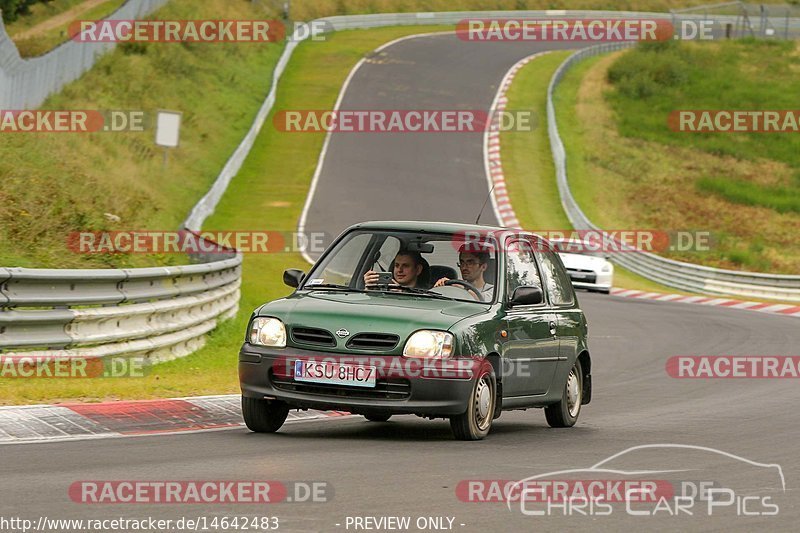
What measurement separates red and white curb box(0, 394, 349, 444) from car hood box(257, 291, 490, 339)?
1.08 meters

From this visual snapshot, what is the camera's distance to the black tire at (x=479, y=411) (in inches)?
388

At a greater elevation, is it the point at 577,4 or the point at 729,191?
the point at 577,4

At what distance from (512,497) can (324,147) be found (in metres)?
40.7

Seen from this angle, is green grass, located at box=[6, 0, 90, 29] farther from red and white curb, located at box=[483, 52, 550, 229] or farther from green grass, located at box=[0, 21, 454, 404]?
red and white curb, located at box=[483, 52, 550, 229]

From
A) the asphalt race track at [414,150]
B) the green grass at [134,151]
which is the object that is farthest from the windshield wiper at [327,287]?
the asphalt race track at [414,150]

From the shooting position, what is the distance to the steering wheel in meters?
10.6

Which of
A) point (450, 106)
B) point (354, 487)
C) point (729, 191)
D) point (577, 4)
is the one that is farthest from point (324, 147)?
point (577, 4)

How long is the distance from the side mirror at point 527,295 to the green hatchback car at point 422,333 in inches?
0.4

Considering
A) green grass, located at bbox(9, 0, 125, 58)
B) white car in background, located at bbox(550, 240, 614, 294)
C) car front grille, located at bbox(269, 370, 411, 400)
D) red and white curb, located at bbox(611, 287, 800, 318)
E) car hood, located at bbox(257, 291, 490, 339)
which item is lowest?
red and white curb, located at bbox(611, 287, 800, 318)

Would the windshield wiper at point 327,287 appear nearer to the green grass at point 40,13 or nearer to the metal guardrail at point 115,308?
the metal guardrail at point 115,308

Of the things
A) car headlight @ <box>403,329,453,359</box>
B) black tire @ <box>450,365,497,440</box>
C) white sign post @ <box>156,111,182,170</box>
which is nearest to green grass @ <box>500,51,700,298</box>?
white sign post @ <box>156,111,182,170</box>

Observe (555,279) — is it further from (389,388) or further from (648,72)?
(648,72)

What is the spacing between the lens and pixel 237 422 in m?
10.8

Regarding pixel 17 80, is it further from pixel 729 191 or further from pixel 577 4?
pixel 577 4
